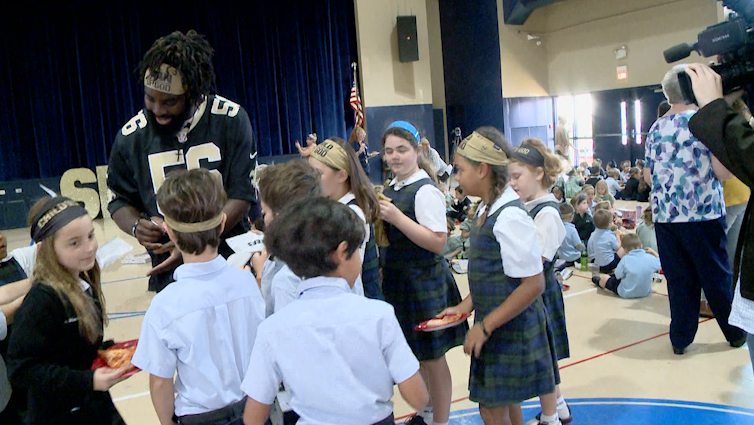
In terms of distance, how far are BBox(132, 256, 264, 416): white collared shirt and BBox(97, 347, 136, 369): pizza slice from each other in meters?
0.23

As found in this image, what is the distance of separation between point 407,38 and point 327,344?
1383cm

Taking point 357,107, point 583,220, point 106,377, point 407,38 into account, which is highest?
point 407,38

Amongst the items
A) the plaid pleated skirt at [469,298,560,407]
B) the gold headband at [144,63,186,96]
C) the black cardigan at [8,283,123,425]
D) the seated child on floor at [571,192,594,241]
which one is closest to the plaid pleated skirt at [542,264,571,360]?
the plaid pleated skirt at [469,298,560,407]

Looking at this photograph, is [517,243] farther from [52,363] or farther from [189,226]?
[52,363]

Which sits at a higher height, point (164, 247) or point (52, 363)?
point (164, 247)

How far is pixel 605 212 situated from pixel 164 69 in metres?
4.53

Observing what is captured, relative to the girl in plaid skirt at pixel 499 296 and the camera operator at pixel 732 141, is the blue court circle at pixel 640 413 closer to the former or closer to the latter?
the girl in plaid skirt at pixel 499 296

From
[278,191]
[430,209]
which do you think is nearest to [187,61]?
[278,191]

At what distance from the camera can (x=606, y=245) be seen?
559 centimetres

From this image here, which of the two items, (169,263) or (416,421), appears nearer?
(169,263)

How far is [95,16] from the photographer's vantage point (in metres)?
13.3

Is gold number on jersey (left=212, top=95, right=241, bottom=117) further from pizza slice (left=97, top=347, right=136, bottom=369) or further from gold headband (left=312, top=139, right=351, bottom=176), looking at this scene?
pizza slice (left=97, top=347, right=136, bottom=369)

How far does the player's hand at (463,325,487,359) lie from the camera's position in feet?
7.10

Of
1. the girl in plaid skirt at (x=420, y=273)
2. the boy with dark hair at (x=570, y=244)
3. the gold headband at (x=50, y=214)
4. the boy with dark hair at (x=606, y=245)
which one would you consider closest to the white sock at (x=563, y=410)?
the girl in plaid skirt at (x=420, y=273)
